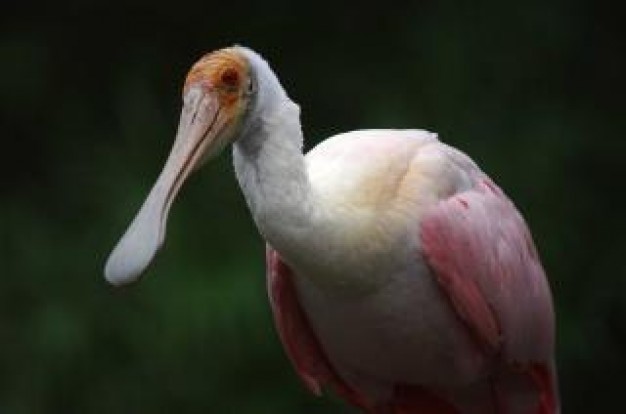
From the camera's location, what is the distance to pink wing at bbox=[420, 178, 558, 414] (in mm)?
3559

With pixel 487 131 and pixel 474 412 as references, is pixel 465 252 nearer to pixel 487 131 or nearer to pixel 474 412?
pixel 474 412

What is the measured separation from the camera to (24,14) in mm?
5762

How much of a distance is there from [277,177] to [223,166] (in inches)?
96.6

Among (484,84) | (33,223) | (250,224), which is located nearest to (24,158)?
(33,223)

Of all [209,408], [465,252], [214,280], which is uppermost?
[465,252]

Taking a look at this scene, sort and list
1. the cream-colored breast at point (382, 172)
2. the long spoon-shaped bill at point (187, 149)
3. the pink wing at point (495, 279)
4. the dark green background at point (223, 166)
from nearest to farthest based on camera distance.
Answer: the long spoon-shaped bill at point (187, 149) < the cream-colored breast at point (382, 172) < the pink wing at point (495, 279) < the dark green background at point (223, 166)

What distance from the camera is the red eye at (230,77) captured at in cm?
313

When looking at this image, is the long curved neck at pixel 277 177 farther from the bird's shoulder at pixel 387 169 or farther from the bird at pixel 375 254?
the bird's shoulder at pixel 387 169

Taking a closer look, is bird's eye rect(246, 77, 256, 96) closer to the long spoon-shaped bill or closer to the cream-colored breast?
the long spoon-shaped bill

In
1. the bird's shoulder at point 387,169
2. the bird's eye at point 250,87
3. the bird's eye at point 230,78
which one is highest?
the bird's eye at point 230,78

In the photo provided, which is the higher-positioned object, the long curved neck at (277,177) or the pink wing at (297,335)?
the long curved neck at (277,177)

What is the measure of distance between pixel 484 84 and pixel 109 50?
1.06 meters

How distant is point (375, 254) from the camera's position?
340cm

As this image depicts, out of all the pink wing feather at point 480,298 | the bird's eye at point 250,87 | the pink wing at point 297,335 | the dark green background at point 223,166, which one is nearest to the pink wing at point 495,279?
the pink wing feather at point 480,298
